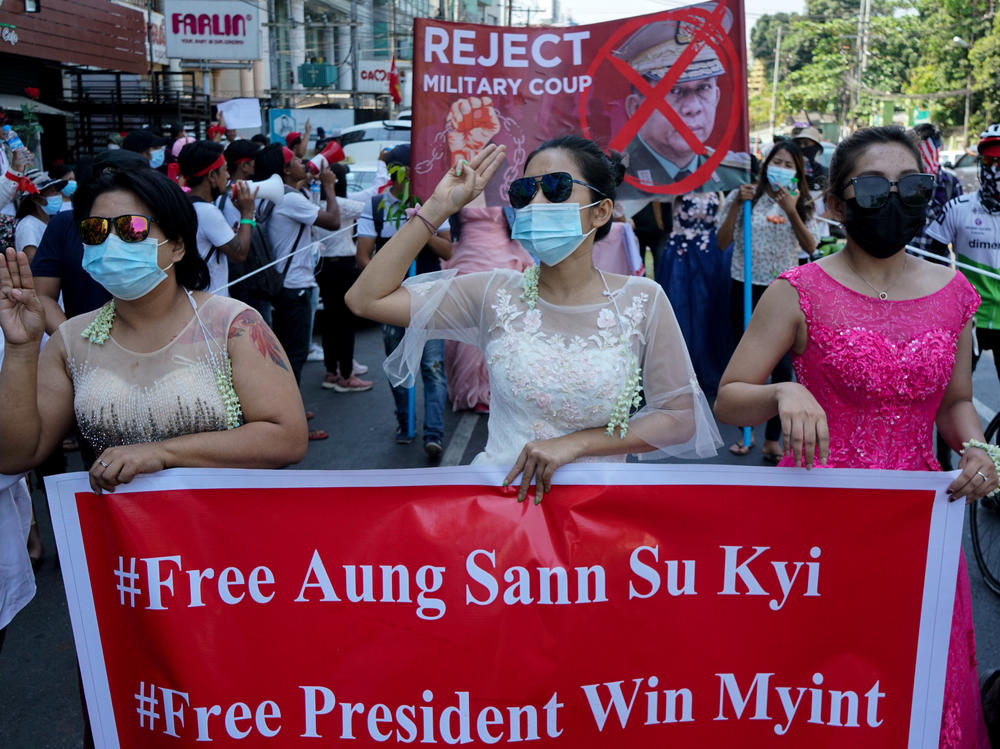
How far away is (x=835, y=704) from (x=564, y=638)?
0.68 m

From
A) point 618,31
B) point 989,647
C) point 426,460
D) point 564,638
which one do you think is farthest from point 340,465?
point 564,638

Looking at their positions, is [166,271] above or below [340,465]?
above

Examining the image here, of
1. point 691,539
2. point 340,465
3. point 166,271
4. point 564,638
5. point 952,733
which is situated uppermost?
point 166,271

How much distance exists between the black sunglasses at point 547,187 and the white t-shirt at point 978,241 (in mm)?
3397

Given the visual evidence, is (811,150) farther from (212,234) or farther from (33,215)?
(33,215)

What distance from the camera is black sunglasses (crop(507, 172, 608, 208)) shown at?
2854 mm

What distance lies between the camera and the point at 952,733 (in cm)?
255

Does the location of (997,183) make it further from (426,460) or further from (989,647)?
(426,460)

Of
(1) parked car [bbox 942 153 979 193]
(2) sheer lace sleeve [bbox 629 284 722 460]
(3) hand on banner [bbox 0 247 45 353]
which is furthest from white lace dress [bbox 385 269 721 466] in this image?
(1) parked car [bbox 942 153 979 193]

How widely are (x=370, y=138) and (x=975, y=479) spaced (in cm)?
1976

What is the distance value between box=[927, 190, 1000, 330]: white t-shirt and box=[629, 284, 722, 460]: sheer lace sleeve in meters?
3.22

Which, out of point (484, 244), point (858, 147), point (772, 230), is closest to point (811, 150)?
point (772, 230)

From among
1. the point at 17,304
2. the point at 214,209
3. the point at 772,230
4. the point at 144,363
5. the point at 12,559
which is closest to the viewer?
the point at 17,304

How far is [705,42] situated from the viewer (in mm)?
6035
